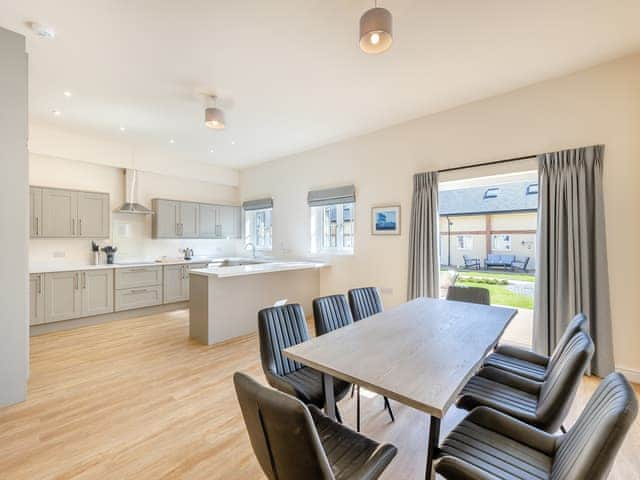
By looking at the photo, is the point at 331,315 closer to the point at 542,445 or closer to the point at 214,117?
the point at 542,445

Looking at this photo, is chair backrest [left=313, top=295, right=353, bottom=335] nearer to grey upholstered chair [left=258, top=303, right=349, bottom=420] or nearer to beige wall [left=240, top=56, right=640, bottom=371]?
grey upholstered chair [left=258, top=303, right=349, bottom=420]

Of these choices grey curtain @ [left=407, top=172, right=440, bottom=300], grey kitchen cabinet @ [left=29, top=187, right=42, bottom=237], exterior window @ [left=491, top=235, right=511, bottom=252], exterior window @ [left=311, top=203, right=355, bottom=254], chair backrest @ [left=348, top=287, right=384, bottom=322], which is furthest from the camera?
exterior window @ [left=491, top=235, right=511, bottom=252]

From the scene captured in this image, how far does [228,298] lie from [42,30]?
2974 millimetres

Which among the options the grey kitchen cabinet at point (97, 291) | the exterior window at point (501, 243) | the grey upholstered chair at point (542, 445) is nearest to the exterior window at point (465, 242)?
the exterior window at point (501, 243)

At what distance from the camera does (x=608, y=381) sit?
1019 mm

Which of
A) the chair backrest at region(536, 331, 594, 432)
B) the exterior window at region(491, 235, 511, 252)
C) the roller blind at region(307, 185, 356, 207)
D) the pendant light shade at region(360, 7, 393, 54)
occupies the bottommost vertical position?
the chair backrest at region(536, 331, 594, 432)

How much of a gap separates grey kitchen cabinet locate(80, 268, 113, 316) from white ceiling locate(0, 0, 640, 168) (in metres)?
2.22

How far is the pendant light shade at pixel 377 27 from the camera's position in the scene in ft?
5.97

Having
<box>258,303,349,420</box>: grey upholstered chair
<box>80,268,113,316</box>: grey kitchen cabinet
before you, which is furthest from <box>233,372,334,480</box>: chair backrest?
<box>80,268,113,316</box>: grey kitchen cabinet

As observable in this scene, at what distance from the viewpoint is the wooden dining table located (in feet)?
3.79

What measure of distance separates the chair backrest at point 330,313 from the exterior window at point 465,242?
6362 mm

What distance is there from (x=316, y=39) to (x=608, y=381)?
2.72 metres

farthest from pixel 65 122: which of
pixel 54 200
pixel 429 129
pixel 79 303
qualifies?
pixel 429 129

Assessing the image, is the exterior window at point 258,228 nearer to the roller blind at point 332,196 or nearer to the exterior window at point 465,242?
the roller blind at point 332,196
